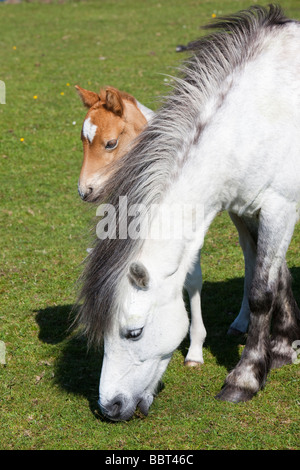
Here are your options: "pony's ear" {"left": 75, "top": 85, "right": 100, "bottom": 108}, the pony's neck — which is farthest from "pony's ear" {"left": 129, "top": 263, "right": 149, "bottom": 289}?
"pony's ear" {"left": 75, "top": 85, "right": 100, "bottom": 108}

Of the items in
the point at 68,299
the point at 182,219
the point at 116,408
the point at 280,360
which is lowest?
the point at 68,299

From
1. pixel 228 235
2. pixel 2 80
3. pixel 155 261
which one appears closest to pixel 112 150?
pixel 155 261

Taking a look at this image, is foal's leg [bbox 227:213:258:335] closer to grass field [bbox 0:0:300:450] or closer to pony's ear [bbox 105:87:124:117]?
grass field [bbox 0:0:300:450]

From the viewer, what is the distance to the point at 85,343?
5219 millimetres

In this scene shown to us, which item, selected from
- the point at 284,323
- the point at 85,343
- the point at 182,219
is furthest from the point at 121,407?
the point at 284,323

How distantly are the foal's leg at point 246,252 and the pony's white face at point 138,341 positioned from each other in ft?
4.00

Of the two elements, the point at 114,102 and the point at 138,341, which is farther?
the point at 114,102

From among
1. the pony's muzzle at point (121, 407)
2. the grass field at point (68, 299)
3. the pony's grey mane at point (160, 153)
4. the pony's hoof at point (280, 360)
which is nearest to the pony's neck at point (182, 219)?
the pony's grey mane at point (160, 153)

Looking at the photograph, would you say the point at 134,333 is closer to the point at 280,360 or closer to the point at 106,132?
the point at 280,360

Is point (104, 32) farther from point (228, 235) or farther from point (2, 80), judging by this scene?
point (228, 235)

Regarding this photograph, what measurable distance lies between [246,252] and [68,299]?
185cm

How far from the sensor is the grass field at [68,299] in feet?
12.9

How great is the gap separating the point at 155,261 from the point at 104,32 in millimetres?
13467

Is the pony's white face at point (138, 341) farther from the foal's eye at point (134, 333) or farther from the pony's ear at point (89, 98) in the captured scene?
the pony's ear at point (89, 98)
